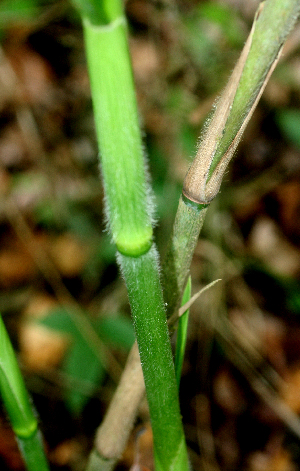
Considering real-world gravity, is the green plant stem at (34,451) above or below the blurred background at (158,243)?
above

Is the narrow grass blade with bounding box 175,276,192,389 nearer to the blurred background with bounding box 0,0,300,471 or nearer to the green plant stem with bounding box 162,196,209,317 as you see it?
the green plant stem with bounding box 162,196,209,317

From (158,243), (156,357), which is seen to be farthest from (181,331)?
(158,243)

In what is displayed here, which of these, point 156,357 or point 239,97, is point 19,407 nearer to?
point 156,357

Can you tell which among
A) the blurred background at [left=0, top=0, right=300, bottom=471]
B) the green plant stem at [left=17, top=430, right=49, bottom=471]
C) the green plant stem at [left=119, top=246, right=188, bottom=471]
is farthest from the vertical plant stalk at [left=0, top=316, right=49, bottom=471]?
the blurred background at [left=0, top=0, right=300, bottom=471]

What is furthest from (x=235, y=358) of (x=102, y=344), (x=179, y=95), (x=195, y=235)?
(x=195, y=235)

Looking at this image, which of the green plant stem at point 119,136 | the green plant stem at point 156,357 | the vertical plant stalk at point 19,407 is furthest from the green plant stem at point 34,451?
the green plant stem at point 119,136

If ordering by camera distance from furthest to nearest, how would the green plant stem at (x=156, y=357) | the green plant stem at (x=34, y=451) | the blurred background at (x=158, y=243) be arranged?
1. the blurred background at (x=158, y=243)
2. the green plant stem at (x=34, y=451)
3. the green plant stem at (x=156, y=357)

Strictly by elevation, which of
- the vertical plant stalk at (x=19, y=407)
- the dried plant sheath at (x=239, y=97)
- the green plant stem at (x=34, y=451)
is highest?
the dried plant sheath at (x=239, y=97)

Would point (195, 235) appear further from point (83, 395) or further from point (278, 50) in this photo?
point (83, 395)

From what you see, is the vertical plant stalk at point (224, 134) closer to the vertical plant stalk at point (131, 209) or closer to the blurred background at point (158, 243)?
the vertical plant stalk at point (131, 209)
